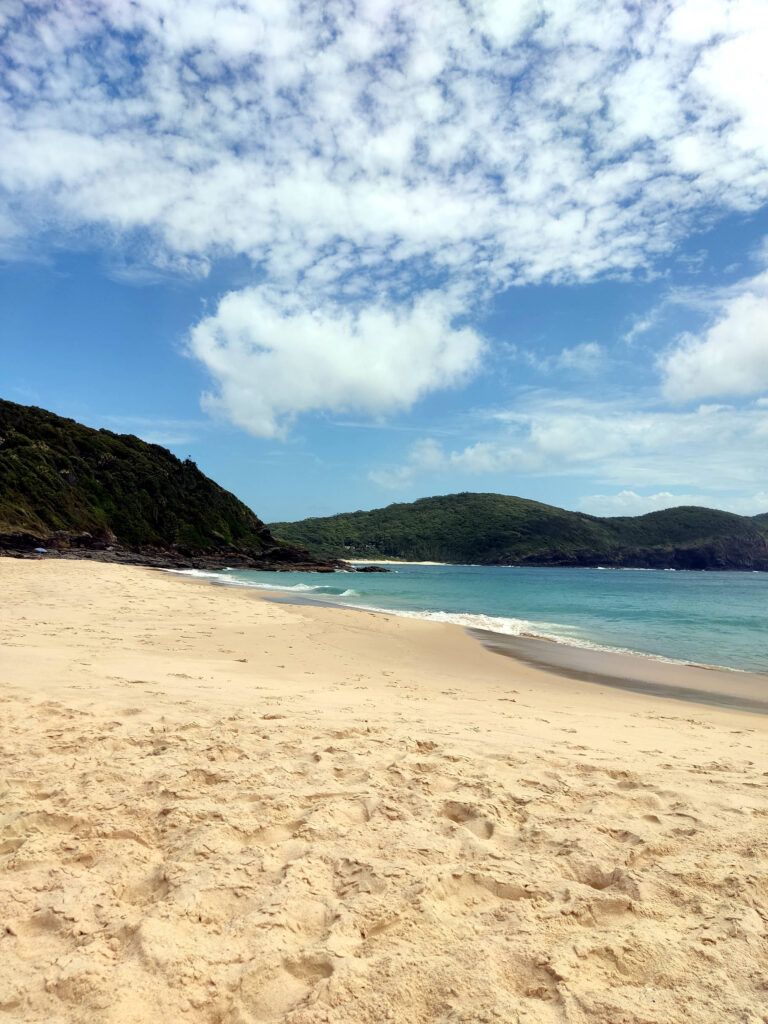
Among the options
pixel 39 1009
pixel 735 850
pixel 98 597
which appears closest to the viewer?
pixel 39 1009

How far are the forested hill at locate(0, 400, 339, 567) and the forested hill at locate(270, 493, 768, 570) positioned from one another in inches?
2202

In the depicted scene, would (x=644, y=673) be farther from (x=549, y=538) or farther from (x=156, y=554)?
(x=549, y=538)

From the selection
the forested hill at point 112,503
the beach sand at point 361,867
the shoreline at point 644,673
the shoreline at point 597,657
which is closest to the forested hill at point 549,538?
the forested hill at point 112,503

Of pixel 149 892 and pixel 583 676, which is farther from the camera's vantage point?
pixel 583 676

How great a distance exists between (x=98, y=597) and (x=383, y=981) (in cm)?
1833

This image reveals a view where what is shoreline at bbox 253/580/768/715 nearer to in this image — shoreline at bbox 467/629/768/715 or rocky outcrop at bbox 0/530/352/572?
shoreline at bbox 467/629/768/715

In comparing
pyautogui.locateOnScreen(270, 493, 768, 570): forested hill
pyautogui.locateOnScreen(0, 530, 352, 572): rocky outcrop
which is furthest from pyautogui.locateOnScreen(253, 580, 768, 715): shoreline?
pyautogui.locateOnScreen(270, 493, 768, 570): forested hill

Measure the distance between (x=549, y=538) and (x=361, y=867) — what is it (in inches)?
6729

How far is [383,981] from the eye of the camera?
7.95 feet

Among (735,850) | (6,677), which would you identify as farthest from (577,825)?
(6,677)

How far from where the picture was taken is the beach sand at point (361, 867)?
2.36 metres

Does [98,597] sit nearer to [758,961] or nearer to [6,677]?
[6,677]

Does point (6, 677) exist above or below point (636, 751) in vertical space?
above

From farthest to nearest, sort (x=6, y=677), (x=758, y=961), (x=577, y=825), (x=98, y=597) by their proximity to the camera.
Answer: (x=98, y=597)
(x=6, y=677)
(x=577, y=825)
(x=758, y=961)
